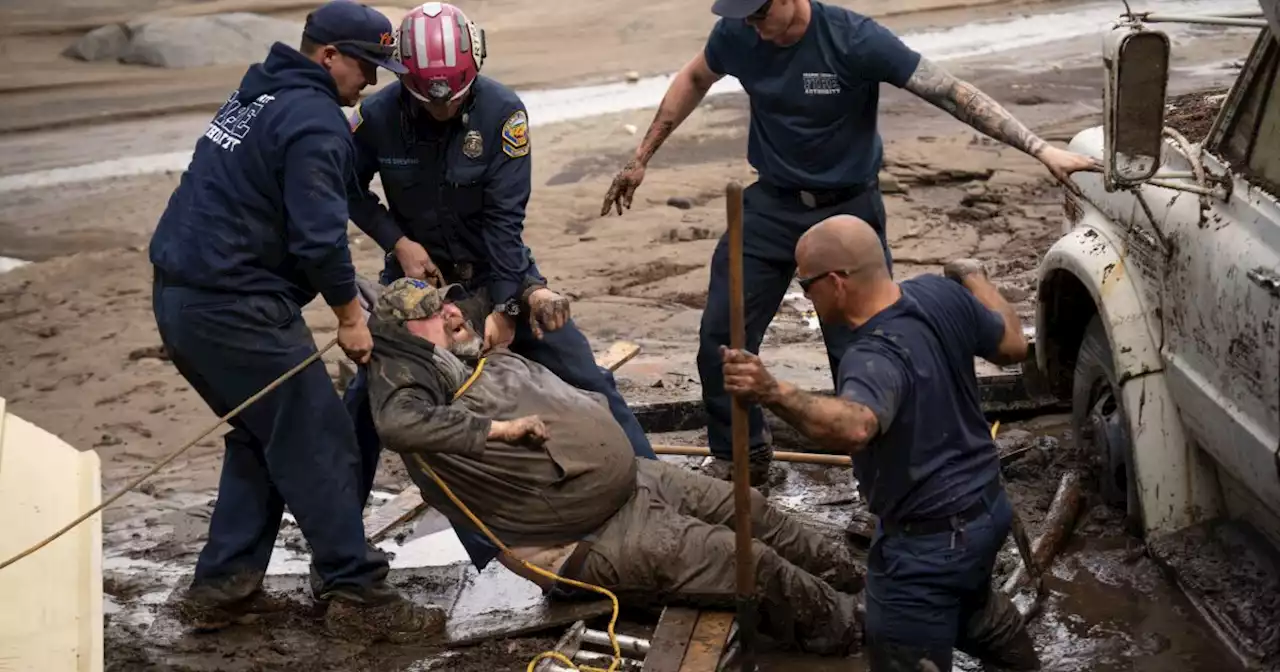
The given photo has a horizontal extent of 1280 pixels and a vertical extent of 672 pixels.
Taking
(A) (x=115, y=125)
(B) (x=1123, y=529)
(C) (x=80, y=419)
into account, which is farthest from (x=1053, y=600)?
(A) (x=115, y=125)

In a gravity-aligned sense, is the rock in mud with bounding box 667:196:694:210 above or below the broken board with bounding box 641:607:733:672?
below

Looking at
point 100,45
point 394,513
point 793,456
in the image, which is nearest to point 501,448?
point 394,513

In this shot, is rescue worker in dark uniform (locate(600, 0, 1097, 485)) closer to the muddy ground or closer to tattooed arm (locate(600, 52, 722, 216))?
tattooed arm (locate(600, 52, 722, 216))

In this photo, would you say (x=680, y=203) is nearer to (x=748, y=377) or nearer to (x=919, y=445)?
(x=919, y=445)

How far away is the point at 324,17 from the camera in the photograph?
520 cm

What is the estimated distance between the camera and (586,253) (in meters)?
10.0

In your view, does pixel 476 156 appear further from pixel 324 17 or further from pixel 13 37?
pixel 13 37

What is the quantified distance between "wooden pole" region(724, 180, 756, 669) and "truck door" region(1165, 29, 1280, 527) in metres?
1.44

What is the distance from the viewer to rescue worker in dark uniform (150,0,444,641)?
5051 millimetres

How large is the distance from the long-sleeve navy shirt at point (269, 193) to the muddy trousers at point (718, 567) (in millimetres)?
1268

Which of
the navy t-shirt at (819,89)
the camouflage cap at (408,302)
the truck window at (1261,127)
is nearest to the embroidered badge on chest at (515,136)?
the camouflage cap at (408,302)

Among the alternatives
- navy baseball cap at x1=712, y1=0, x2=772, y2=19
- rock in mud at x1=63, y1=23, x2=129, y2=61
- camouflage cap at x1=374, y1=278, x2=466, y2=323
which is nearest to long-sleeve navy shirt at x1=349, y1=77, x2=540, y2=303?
camouflage cap at x1=374, y1=278, x2=466, y2=323

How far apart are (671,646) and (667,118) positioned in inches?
98.7

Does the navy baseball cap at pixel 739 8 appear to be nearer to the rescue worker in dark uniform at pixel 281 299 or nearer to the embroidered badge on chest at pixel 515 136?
the embroidered badge on chest at pixel 515 136
